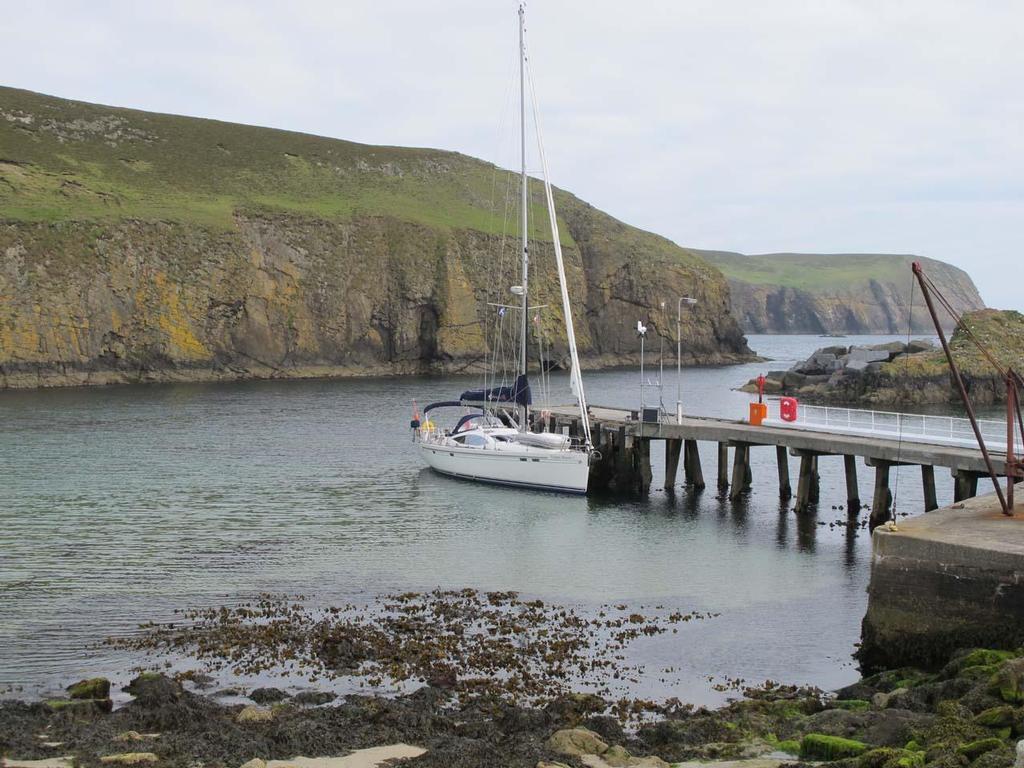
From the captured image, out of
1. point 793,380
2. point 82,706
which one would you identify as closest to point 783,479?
point 82,706

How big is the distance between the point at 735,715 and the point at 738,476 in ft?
81.9

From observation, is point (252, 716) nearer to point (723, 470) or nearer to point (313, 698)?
point (313, 698)

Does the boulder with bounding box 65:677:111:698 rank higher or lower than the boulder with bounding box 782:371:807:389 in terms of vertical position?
lower

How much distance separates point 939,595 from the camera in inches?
910

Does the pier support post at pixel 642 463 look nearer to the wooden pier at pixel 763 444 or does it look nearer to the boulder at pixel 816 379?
the wooden pier at pixel 763 444

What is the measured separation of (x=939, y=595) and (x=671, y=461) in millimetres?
24158

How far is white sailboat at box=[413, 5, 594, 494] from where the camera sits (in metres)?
45.2

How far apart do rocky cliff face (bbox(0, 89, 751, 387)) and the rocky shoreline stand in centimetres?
8969

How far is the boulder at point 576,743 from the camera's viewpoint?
708 inches

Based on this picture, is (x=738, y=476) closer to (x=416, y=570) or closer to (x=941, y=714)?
(x=416, y=570)

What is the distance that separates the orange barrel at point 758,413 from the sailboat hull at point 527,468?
665cm

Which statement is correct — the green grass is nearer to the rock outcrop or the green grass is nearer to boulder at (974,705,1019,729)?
the rock outcrop

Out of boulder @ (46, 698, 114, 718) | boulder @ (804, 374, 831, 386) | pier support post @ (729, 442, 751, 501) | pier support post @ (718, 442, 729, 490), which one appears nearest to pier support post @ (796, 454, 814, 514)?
pier support post @ (729, 442, 751, 501)

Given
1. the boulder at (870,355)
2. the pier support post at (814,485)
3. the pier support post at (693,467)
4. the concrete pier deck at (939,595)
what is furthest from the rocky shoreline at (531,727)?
the boulder at (870,355)
